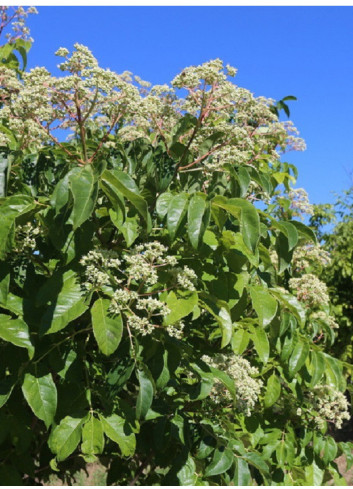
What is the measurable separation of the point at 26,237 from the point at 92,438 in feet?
2.63

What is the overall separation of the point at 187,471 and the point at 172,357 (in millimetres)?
722

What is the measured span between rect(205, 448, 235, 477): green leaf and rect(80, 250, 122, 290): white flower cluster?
1033 mm

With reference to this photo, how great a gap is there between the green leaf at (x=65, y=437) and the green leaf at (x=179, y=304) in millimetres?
573

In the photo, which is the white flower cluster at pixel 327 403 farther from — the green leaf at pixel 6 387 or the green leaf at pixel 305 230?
the green leaf at pixel 6 387

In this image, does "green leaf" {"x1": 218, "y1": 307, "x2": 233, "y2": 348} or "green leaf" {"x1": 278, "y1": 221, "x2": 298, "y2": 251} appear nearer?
"green leaf" {"x1": 218, "y1": 307, "x2": 233, "y2": 348}

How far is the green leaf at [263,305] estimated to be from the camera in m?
2.38

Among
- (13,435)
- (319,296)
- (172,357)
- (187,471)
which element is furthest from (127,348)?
(319,296)

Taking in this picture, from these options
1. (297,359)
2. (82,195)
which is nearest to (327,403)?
(297,359)

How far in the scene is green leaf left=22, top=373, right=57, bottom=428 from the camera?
2115 millimetres

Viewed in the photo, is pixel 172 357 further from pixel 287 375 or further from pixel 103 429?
pixel 287 375

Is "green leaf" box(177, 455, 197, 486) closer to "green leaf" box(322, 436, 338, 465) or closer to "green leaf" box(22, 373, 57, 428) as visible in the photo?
"green leaf" box(22, 373, 57, 428)

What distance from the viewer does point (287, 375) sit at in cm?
309

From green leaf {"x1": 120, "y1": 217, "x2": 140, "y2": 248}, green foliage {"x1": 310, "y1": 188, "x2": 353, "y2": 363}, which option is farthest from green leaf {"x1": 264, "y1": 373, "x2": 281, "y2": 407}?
green foliage {"x1": 310, "y1": 188, "x2": 353, "y2": 363}

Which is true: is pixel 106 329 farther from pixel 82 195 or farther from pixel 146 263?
pixel 82 195
